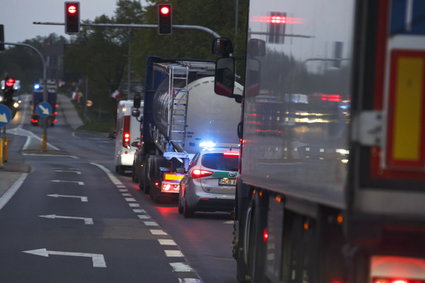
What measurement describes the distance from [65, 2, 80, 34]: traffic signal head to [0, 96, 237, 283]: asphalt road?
17.5ft

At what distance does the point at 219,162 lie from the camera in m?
22.7

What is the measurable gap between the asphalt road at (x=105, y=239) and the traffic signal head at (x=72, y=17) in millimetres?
5346

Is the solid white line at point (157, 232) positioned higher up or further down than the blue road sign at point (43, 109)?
further down

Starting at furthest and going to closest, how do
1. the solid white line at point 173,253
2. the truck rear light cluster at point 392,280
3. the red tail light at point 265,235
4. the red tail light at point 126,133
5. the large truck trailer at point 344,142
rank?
the red tail light at point 126,133
the solid white line at point 173,253
the red tail light at point 265,235
the truck rear light cluster at point 392,280
the large truck trailer at point 344,142

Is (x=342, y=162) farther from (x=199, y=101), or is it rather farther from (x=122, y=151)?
(x=122, y=151)

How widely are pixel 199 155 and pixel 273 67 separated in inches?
538

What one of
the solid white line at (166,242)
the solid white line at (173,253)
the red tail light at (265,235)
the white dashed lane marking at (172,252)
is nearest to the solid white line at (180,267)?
the white dashed lane marking at (172,252)

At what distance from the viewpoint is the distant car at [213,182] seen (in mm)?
22500

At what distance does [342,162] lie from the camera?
6.42 meters

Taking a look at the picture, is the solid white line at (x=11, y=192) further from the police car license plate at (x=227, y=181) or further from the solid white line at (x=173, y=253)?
the solid white line at (x=173, y=253)

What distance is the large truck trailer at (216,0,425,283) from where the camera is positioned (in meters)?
5.66

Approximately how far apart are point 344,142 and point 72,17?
28929mm

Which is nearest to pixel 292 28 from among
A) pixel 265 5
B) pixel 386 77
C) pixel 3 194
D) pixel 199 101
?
pixel 265 5

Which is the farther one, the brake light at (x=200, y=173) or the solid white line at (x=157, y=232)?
the brake light at (x=200, y=173)
